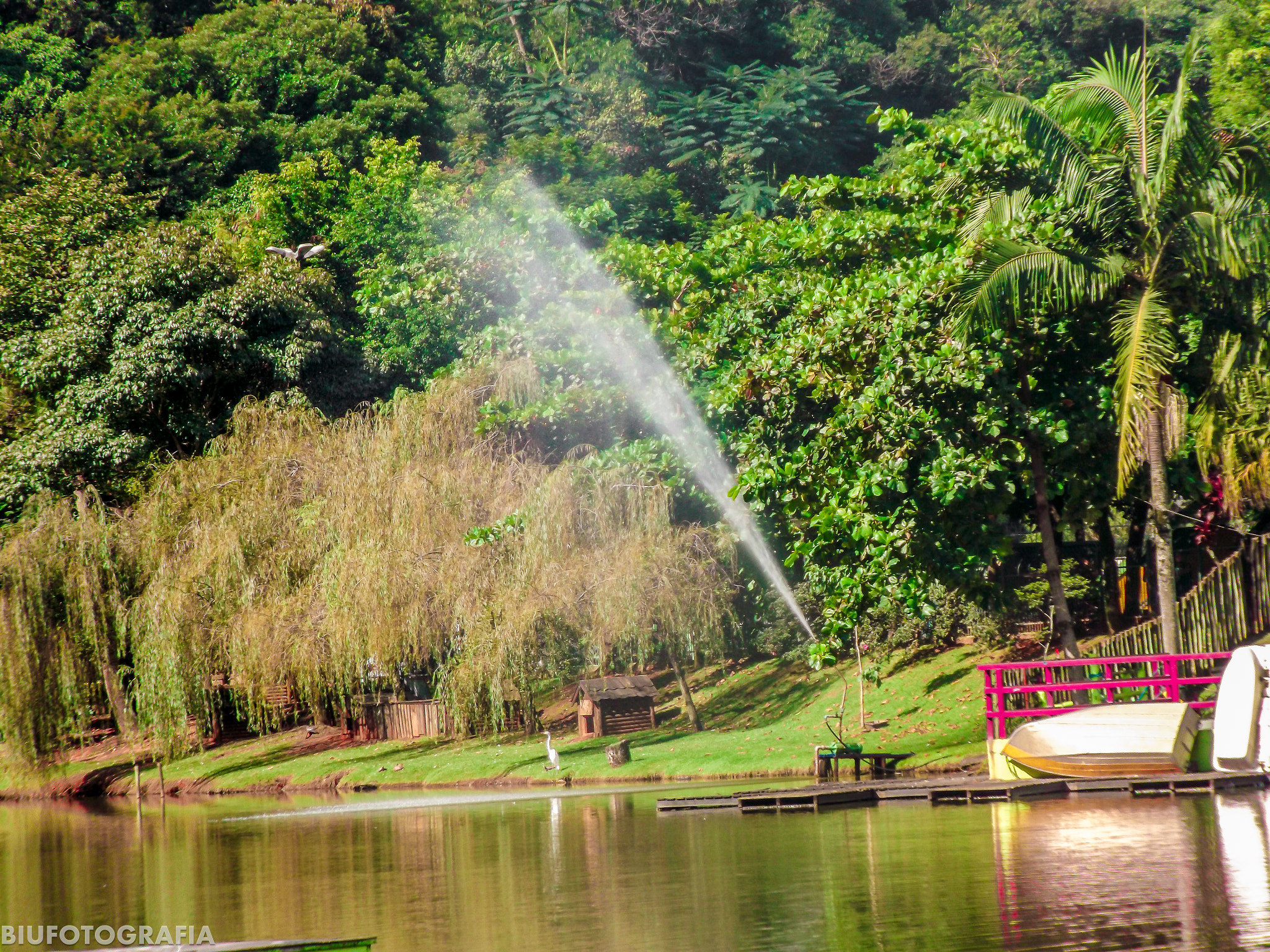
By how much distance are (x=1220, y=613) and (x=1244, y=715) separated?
5.96 meters

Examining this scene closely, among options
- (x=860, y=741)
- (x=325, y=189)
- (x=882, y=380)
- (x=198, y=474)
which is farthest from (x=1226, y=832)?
(x=325, y=189)

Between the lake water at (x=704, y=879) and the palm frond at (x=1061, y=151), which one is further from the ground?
the palm frond at (x=1061, y=151)

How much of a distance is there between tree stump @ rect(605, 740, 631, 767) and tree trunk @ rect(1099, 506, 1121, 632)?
11077 mm

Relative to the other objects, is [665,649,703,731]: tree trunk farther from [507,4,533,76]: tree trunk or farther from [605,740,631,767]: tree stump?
[507,4,533,76]: tree trunk

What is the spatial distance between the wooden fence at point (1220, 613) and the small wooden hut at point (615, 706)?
512 inches

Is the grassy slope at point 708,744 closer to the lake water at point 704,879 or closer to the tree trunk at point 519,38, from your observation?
the lake water at point 704,879

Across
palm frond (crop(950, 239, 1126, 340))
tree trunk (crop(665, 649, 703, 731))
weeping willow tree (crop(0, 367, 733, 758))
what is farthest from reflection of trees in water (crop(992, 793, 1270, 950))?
tree trunk (crop(665, 649, 703, 731))

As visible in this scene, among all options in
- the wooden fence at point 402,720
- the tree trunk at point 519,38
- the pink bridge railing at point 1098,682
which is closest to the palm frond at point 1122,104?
the pink bridge railing at point 1098,682

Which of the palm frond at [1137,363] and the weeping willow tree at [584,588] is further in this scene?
the weeping willow tree at [584,588]

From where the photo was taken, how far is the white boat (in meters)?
17.8

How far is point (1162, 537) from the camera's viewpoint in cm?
2214

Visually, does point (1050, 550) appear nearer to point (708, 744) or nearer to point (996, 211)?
point (996, 211)

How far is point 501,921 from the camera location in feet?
40.7

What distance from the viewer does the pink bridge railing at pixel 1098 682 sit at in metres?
20.2
